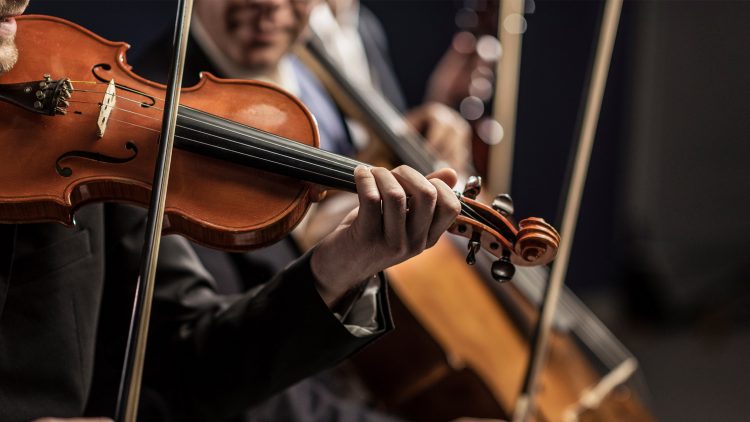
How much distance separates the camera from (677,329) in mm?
2473

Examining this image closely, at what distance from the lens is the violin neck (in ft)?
1.99

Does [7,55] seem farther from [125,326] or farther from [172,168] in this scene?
[125,326]

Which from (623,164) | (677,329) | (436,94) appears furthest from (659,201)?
(436,94)

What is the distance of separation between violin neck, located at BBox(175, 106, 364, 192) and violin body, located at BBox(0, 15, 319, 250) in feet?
0.03

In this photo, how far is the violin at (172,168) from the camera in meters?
0.60

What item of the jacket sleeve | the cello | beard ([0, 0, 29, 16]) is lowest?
the cello

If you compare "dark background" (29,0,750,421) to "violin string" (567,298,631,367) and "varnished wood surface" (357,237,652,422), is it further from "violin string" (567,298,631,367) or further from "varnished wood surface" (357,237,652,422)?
"varnished wood surface" (357,237,652,422)

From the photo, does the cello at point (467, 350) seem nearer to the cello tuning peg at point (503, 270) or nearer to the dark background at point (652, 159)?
the cello tuning peg at point (503, 270)

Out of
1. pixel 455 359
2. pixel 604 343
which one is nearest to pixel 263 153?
pixel 455 359

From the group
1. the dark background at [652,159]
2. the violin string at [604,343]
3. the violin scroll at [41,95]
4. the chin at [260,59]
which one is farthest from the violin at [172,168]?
the dark background at [652,159]

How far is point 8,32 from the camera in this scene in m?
0.60

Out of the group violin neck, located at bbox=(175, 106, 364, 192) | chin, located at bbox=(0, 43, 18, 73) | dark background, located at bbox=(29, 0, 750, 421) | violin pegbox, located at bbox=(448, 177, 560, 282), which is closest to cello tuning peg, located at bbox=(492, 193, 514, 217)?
violin pegbox, located at bbox=(448, 177, 560, 282)

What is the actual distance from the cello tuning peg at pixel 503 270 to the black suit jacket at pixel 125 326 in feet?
0.44

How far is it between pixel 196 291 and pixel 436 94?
1040mm
